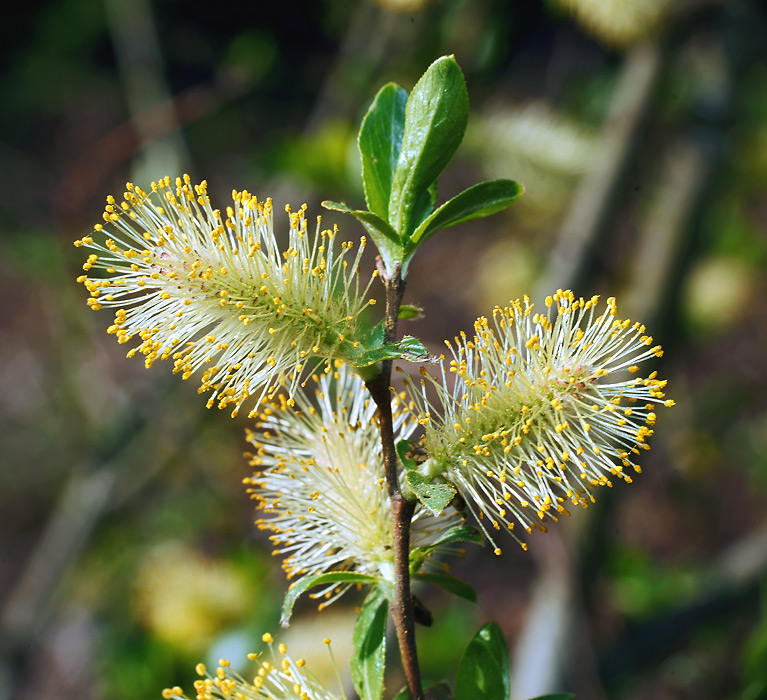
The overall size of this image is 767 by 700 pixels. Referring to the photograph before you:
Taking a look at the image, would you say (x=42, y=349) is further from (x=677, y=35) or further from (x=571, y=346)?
(x=571, y=346)

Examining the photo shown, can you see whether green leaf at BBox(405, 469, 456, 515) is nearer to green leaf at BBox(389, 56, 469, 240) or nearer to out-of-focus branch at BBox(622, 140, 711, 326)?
green leaf at BBox(389, 56, 469, 240)

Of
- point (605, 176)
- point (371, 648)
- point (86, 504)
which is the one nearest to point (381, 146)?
point (371, 648)

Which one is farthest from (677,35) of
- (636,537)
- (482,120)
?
(636,537)

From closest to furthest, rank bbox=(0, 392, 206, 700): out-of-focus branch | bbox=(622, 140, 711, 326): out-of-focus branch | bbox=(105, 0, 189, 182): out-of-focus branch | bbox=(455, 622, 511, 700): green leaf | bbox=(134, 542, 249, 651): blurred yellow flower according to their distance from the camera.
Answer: bbox=(455, 622, 511, 700): green leaf, bbox=(134, 542, 249, 651): blurred yellow flower, bbox=(0, 392, 206, 700): out-of-focus branch, bbox=(622, 140, 711, 326): out-of-focus branch, bbox=(105, 0, 189, 182): out-of-focus branch

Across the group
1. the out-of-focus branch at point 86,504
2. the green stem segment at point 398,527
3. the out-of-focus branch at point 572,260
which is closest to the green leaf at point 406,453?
the green stem segment at point 398,527

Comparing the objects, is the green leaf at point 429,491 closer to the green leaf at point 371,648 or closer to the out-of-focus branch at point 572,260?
the green leaf at point 371,648

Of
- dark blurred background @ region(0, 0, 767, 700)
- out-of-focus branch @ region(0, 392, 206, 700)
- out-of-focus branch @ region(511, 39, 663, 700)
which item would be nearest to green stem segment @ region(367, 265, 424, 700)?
dark blurred background @ region(0, 0, 767, 700)
